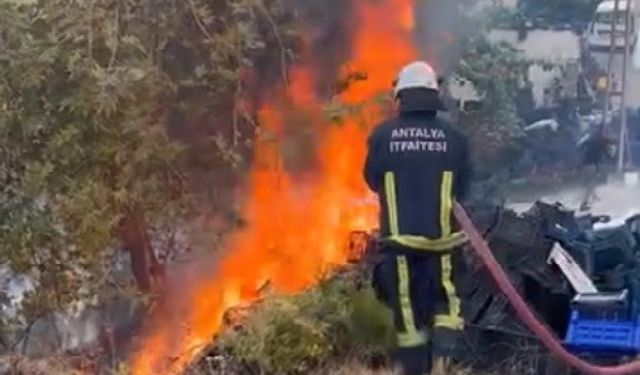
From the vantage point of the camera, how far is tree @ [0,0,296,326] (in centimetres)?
650

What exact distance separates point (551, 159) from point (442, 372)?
21.9ft

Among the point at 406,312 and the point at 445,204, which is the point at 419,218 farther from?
the point at 406,312

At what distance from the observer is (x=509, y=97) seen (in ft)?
37.6

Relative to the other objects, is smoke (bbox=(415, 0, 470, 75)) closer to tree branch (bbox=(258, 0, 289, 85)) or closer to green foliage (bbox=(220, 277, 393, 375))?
tree branch (bbox=(258, 0, 289, 85))

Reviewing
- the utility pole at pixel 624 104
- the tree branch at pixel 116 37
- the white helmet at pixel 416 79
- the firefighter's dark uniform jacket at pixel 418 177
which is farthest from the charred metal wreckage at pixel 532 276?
the utility pole at pixel 624 104

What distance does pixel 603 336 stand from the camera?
613 cm

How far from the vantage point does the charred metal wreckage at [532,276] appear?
21.1 ft

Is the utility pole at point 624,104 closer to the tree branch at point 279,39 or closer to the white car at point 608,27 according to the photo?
the white car at point 608,27

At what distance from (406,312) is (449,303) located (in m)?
0.22

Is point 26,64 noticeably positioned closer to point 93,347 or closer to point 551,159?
point 93,347

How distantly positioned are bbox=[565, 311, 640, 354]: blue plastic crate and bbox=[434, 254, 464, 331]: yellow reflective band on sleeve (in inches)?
23.5

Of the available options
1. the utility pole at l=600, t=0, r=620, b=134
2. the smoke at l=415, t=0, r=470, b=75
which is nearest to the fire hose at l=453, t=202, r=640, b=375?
the smoke at l=415, t=0, r=470, b=75

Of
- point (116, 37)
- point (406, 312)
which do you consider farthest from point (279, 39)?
point (406, 312)

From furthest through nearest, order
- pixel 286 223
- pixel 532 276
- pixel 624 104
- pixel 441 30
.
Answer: pixel 624 104 → pixel 441 30 → pixel 286 223 → pixel 532 276
